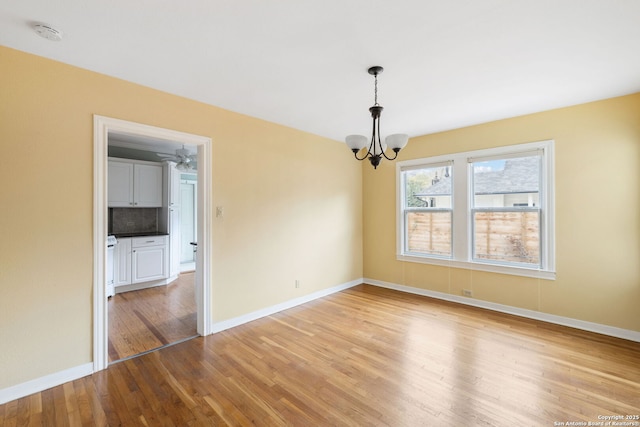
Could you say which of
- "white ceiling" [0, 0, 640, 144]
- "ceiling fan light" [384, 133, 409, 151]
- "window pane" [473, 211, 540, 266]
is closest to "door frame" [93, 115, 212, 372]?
"white ceiling" [0, 0, 640, 144]

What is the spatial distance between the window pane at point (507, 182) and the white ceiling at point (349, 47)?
0.82 m

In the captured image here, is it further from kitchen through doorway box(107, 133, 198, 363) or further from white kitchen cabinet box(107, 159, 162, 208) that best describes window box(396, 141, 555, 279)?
white kitchen cabinet box(107, 159, 162, 208)

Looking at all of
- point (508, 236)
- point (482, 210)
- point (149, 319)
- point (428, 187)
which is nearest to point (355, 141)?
point (428, 187)

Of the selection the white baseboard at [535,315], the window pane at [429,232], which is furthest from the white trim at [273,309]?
the window pane at [429,232]

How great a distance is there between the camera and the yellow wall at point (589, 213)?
304 cm

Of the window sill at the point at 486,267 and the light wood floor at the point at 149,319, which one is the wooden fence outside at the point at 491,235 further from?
the light wood floor at the point at 149,319

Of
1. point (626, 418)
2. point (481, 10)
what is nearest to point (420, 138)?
point (481, 10)

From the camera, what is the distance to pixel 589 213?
10.7 ft

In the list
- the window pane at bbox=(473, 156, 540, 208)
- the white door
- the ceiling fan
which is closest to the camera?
the window pane at bbox=(473, 156, 540, 208)

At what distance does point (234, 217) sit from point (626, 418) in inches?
146

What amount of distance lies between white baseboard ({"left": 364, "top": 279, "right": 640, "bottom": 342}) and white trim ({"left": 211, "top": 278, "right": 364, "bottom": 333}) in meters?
1.03

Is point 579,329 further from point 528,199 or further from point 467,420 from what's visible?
point 467,420

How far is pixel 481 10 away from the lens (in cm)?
176

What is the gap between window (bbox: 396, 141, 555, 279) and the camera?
3.60 meters
